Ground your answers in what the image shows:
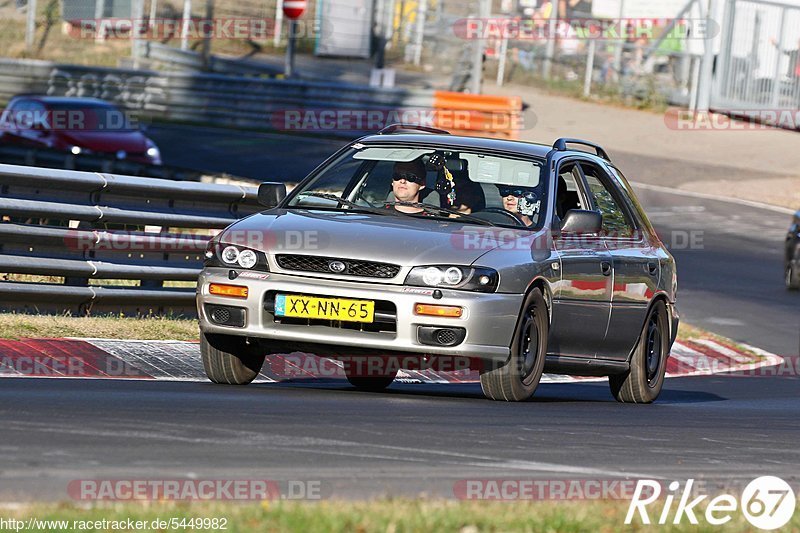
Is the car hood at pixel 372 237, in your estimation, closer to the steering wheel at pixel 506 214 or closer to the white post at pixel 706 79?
the steering wheel at pixel 506 214

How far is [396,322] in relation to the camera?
8.38m

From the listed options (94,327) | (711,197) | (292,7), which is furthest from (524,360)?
(292,7)

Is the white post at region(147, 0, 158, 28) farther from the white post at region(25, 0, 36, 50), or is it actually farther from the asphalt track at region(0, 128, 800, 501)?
the asphalt track at region(0, 128, 800, 501)

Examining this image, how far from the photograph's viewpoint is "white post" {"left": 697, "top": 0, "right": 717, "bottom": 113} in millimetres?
41812

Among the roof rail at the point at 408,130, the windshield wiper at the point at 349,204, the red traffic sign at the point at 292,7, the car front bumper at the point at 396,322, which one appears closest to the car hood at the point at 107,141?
the red traffic sign at the point at 292,7

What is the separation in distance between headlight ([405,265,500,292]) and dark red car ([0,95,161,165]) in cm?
2031

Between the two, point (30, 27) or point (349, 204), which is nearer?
point (349, 204)

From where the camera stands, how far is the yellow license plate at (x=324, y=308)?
841cm

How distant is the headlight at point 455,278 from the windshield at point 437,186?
782mm

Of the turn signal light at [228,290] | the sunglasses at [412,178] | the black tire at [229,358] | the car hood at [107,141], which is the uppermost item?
the sunglasses at [412,178]

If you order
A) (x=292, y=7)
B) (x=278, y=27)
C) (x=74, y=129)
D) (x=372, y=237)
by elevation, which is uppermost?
(x=292, y=7)

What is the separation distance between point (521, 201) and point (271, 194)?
1548 millimetres

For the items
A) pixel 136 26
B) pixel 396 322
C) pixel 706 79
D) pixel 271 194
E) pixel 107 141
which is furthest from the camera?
pixel 136 26

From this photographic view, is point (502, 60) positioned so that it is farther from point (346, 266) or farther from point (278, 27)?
point (346, 266)
